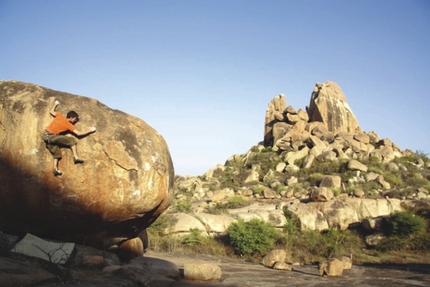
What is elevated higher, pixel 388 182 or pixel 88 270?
pixel 388 182

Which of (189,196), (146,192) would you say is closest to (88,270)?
(146,192)

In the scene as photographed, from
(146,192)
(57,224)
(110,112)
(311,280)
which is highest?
(110,112)

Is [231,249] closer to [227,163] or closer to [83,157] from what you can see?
[83,157]

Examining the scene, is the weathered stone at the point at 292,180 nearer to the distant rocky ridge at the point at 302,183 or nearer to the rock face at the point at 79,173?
the distant rocky ridge at the point at 302,183

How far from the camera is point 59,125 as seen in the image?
5.71m

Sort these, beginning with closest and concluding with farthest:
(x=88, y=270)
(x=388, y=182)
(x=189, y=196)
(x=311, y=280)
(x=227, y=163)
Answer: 1. (x=88, y=270)
2. (x=311, y=280)
3. (x=388, y=182)
4. (x=189, y=196)
5. (x=227, y=163)

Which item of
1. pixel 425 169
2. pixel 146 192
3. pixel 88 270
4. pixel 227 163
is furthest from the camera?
pixel 227 163

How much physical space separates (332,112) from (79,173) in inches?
1388

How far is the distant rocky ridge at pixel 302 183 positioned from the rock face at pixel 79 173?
7.58 meters

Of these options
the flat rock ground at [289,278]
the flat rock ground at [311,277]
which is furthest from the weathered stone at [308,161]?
the flat rock ground at [311,277]

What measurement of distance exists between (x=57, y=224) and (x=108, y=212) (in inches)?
32.6

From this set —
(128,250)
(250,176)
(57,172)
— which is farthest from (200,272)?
(250,176)

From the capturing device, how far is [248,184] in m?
28.8

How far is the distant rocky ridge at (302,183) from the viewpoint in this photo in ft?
54.5
